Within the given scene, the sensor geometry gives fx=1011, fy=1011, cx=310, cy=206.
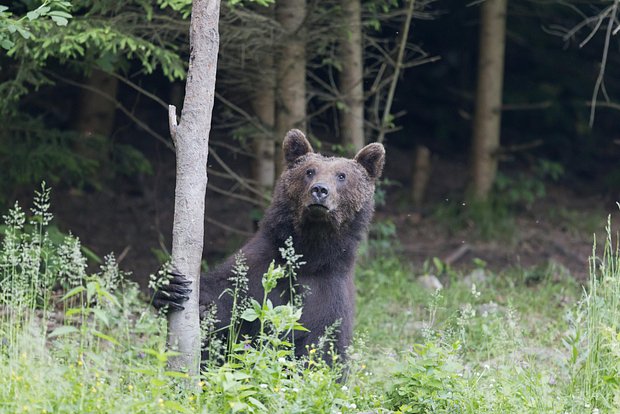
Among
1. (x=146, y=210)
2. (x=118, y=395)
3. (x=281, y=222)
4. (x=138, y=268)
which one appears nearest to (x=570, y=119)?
(x=146, y=210)

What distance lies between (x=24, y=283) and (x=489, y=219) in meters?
8.79

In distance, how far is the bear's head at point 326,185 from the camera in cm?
771

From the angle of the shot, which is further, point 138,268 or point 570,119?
point 570,119

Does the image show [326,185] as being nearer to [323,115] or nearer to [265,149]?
[265,149]

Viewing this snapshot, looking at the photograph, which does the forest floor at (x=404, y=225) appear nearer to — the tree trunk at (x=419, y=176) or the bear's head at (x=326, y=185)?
the tree trunk at (x=419, y=176)

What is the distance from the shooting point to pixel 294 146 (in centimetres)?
838

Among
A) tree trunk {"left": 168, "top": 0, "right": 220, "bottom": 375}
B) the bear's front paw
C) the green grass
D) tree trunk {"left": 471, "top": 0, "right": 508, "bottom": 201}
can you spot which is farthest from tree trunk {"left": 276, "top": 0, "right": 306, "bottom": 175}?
the bear's front paw

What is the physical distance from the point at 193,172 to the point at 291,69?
459cm

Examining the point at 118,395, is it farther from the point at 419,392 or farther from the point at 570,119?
the point at 570,119

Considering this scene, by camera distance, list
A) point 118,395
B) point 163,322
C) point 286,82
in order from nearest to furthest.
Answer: point 118,395, point 163,322, point 286,82

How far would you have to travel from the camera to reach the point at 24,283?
6121 millimetres

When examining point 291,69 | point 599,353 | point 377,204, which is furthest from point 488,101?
point 599,353

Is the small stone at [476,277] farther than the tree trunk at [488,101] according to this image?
No

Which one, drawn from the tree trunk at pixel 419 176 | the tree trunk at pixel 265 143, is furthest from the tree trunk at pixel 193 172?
the tree trunk at pixel 419 176
